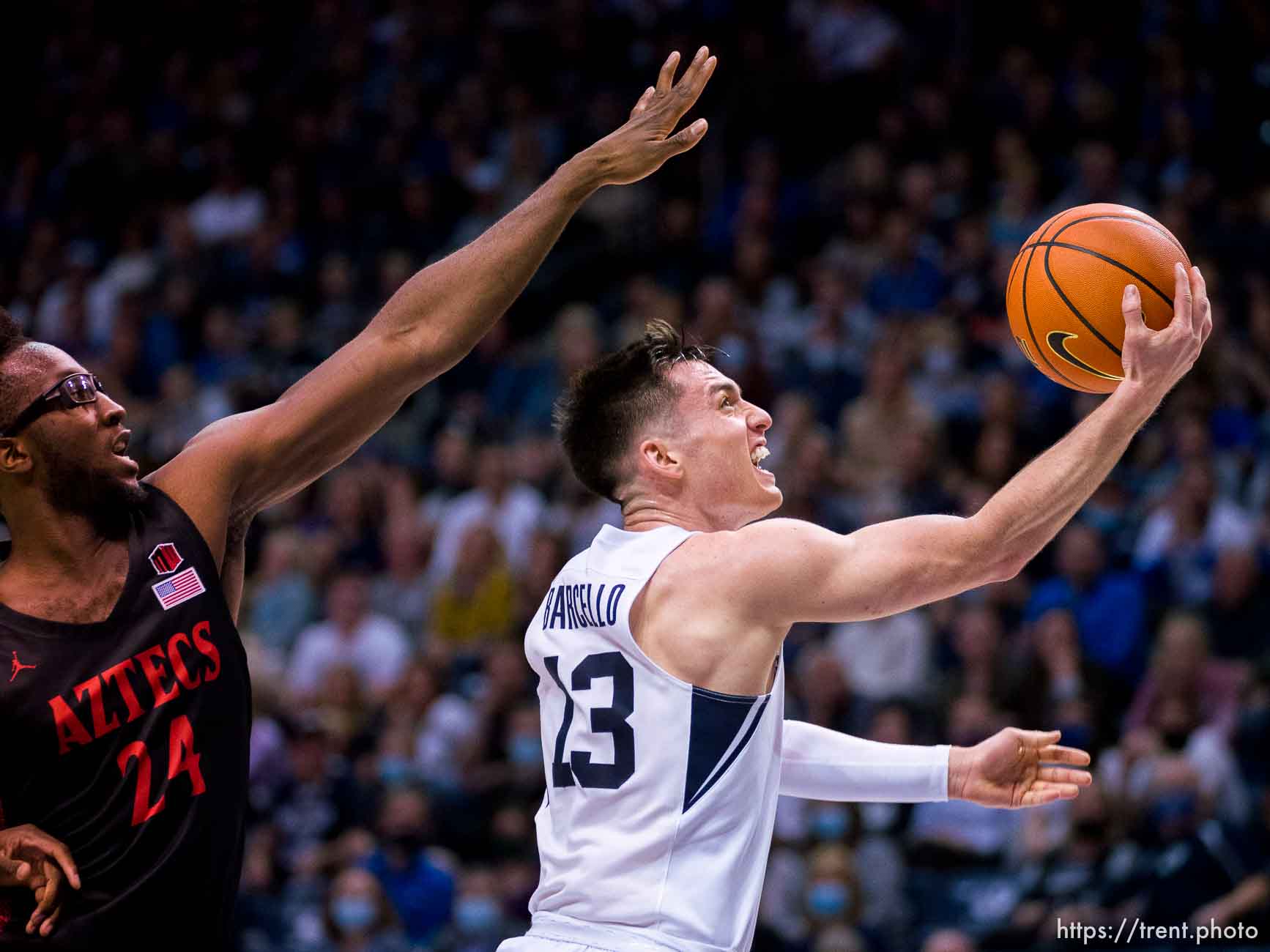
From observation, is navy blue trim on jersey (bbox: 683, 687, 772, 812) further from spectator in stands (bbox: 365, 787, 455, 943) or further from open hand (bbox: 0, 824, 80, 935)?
spectator in stands (bbox: 365, 787, 455, 943)

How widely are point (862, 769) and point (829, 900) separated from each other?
4214 millimetres

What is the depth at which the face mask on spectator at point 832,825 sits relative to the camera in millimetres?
8704

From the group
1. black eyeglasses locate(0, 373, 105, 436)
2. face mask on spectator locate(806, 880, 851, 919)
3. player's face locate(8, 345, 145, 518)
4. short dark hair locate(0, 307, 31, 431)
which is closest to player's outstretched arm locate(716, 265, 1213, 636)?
player's face locate(8, 345, 145, 518)

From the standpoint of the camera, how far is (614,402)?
14.4 feet

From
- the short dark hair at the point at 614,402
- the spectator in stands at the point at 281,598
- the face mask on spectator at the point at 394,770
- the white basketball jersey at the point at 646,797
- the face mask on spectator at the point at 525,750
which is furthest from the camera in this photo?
the spectator in stands at the point at 281,598

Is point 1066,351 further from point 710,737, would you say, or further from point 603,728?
point 603,728

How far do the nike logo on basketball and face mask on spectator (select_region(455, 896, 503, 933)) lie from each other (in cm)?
569

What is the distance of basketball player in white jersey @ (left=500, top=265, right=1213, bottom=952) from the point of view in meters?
3.61

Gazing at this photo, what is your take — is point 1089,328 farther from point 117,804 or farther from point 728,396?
point 117,804

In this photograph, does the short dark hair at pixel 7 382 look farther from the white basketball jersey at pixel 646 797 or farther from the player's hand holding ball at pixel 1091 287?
the player's hand holding ball at pixel 1091 287

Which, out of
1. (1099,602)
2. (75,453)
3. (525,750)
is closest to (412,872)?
(525,750)

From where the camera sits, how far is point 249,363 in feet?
45.6

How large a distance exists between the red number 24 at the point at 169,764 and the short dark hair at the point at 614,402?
4.71 feet

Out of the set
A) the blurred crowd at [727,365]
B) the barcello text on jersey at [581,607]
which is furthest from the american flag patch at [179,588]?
the blurred crowd at [727,365]
